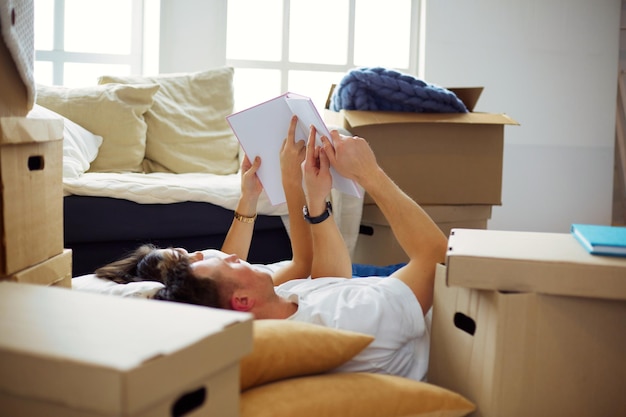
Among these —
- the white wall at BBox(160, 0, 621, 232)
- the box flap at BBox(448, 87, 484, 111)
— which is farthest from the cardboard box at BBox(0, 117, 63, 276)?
the white wall at BBox(160, 0, 621, 232)

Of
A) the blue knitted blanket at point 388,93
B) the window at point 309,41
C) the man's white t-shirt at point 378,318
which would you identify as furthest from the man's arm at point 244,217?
the window at point 309,41

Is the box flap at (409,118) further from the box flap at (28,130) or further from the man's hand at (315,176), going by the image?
the box flap at (28,130)

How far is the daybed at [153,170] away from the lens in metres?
2.10

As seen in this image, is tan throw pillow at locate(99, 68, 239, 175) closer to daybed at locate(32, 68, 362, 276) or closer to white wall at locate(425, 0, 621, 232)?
daybed at locate(32, 68, 362, 276)

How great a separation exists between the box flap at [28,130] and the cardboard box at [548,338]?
0.65 m

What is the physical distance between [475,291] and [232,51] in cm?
284

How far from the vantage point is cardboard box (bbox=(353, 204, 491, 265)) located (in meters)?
2.41

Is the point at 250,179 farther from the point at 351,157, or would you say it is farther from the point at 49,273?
the point at 49,273

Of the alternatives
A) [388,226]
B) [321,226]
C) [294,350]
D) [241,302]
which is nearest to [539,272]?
[294,350]

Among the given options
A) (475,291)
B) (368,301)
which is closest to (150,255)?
(368,301)

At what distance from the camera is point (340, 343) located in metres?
1.06

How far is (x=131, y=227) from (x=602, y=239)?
4.55 feet

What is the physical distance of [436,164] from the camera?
8.27 feet

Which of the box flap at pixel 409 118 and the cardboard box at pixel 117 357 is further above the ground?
the box flap at pixel 409 118
